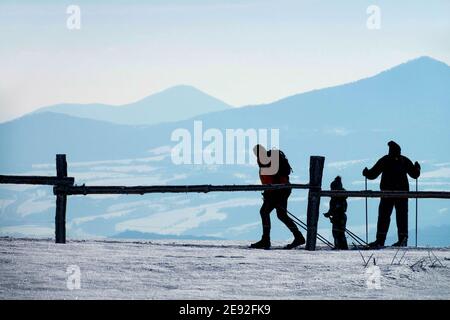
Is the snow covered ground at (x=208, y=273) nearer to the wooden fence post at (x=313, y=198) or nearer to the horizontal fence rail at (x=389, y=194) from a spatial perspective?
the wooden fence post at (x=313, y=198)

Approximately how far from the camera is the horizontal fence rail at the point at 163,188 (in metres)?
18.1

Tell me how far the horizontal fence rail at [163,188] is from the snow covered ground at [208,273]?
2.55 feet

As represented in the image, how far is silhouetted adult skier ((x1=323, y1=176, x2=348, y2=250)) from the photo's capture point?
18641mm

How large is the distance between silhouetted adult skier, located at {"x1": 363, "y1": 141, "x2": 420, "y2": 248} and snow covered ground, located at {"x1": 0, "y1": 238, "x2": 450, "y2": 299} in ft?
4.91

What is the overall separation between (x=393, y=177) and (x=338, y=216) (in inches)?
43.7

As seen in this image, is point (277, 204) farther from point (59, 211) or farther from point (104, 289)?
point (104, 289)

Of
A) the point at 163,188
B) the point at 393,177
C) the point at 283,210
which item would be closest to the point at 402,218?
the point at 393,177

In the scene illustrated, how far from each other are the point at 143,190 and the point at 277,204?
Answer: 196 centimetres

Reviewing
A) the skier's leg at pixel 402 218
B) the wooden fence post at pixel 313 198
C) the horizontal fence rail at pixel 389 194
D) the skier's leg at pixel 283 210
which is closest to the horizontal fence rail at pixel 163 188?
the wooden fence post at pixel 313 198

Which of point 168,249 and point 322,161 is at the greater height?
point 322,161
